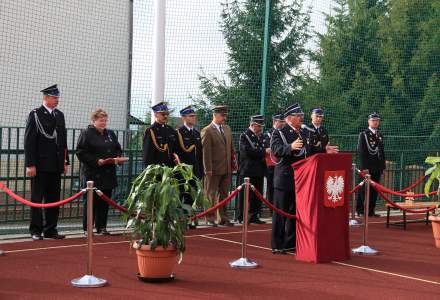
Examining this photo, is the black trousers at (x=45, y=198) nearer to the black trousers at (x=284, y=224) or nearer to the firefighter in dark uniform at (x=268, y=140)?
the black trousers at (x=284, y=224)

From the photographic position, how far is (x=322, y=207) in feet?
27.1

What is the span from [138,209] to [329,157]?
2493 millimetres

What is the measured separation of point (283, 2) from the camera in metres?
15.1

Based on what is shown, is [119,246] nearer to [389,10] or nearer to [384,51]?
[384,51]

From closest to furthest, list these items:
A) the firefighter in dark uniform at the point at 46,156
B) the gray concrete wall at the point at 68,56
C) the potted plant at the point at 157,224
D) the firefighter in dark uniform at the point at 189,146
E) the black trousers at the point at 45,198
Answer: the potted plant at the point at 157,224 < the firefighter in dark uniform at the point at 46,156 < the black trousers at the point at 45,198 < the firefighter in dark uniform at the point at 189,146 < the gray concrete wall at the point at 68,56

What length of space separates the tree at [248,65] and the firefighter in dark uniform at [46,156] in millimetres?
4520

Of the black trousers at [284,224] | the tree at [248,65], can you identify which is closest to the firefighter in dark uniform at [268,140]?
the tree at [248,65]

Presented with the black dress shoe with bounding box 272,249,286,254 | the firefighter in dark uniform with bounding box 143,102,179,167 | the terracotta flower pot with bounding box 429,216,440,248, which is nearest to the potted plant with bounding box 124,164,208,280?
the black dress shoe with bounding box 272,249,286,254

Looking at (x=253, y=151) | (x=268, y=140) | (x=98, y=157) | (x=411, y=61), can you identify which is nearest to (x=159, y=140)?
(x=98, y=157)

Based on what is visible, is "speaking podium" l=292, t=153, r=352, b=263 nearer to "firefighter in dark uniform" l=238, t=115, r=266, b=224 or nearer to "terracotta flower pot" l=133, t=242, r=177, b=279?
"terracotta flower pot" l=133, t=242, r=177, b=279

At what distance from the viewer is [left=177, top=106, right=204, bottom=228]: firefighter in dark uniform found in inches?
432

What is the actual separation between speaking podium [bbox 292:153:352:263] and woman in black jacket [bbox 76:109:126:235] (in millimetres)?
2925

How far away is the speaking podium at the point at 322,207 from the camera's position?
8242 mm

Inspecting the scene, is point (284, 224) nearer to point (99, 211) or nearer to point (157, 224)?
point (157, 224)
